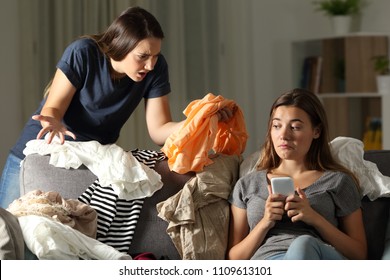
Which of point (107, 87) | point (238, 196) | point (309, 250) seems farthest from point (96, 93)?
point (309, 250)

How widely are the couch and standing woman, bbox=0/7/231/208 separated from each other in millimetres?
134

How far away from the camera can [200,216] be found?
2.82 m

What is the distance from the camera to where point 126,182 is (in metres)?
2.90

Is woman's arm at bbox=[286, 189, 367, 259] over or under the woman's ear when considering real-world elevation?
under

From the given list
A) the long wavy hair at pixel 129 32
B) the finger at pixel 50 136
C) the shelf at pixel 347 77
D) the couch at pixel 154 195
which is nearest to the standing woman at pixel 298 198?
the couch at pixel 154 195

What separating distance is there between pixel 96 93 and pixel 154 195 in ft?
1.46

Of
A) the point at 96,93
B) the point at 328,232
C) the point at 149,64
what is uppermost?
the point at 149,64

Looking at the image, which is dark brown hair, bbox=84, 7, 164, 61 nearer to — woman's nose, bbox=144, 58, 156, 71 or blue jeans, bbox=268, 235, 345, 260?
woman's nose, bbox=144, 58, 156, 71

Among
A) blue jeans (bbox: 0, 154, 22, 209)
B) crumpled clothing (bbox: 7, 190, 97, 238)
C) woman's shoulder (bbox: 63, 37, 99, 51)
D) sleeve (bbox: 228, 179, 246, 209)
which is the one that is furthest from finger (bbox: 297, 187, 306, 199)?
blue jeans (bbox: 0, 154, 22, 209)

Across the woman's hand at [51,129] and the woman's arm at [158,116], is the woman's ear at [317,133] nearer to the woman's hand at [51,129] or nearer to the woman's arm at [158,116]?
the woman's arm at [158,116]

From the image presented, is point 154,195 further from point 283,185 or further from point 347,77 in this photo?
point 347,77

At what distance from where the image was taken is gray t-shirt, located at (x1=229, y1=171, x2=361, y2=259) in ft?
8.60
